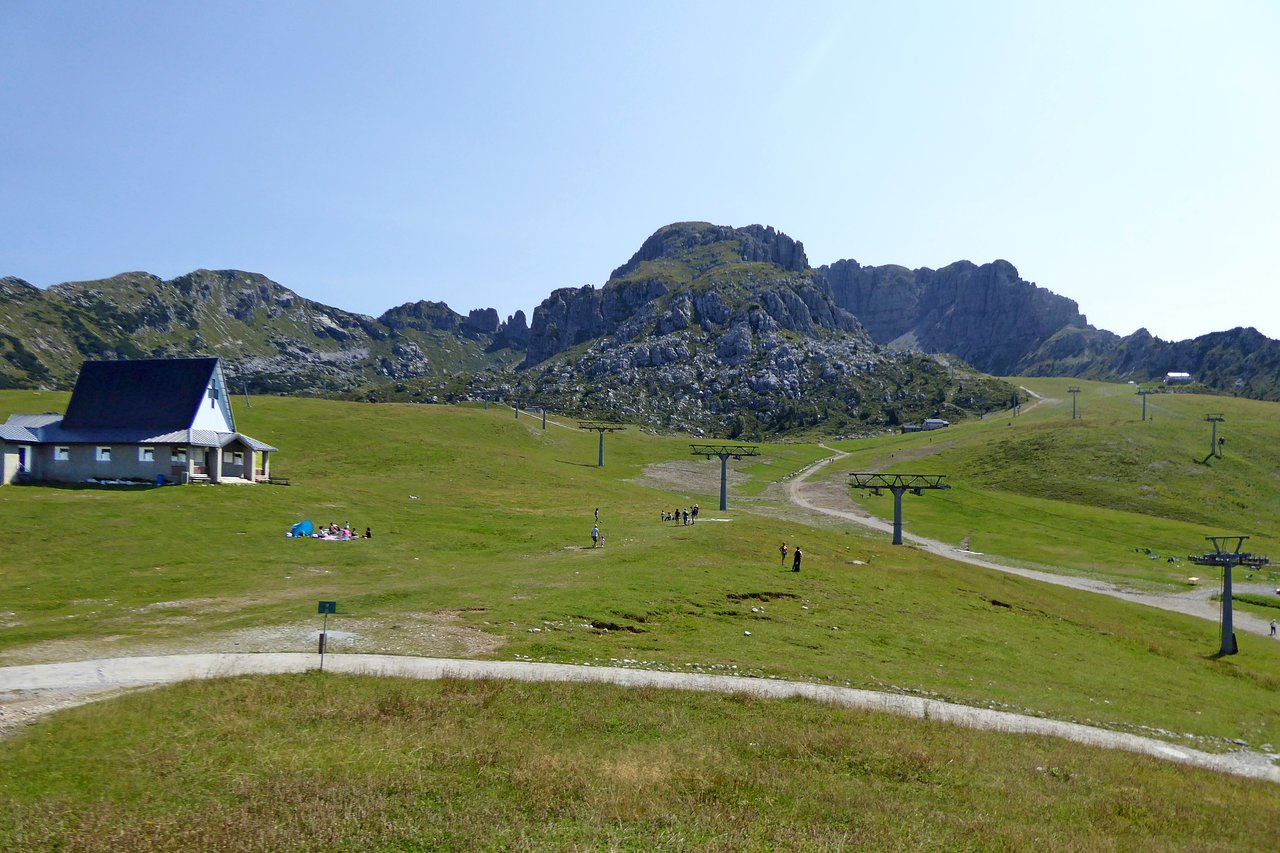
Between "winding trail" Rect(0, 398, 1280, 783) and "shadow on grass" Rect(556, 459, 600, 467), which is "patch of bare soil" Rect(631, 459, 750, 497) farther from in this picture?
"winding trail" Rect(0, 398, 1280, 783)

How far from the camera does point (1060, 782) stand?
19.4 metres

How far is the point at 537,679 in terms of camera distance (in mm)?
24750

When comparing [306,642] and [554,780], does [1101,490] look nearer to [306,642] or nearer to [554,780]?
[306,642]

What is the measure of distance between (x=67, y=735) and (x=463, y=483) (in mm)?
79150

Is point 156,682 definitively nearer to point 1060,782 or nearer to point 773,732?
point 773,732

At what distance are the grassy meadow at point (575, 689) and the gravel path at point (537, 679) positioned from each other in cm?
140

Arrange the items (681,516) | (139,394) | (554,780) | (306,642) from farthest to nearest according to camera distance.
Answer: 1. (681,516)
2. (139,394)
3. (306,642)
4. (554,780)

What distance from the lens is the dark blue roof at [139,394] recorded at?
72000mm

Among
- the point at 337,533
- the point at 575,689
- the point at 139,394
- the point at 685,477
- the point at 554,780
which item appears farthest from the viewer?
the point at 685,477

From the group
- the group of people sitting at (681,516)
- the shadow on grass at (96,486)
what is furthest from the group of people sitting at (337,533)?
the group of people sitting at (681,516)

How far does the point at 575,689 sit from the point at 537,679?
1843 mm

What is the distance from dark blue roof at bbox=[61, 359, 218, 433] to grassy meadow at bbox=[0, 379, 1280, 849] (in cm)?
1040

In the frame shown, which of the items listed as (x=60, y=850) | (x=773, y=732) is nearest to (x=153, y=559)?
(x=60, y=850)

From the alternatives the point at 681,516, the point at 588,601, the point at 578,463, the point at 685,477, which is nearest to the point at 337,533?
the point at 588,601
